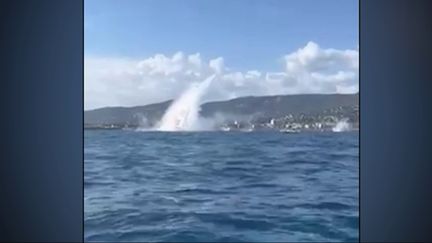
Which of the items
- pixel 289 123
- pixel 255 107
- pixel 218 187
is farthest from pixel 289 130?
pixel 218 187

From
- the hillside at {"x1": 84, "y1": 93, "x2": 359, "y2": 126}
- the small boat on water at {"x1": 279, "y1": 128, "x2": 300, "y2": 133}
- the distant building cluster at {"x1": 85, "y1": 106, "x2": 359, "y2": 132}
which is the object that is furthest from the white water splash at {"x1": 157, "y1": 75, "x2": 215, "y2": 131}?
the small boat on water at {"x1": 279, "y1": 128, "x2": 300, "y2": 133}

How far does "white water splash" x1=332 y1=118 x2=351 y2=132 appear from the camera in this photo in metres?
3.71

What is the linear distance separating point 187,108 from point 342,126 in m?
0.93

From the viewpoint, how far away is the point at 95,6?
371 centimetres

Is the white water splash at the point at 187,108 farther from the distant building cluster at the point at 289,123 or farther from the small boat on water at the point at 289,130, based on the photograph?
the small boat on water at the point at 289,130

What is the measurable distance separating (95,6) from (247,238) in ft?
5.36

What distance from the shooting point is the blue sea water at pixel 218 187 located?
3678mm

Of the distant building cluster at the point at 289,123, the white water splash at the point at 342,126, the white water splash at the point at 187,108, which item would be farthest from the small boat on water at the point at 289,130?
the white water splash at the point at 187,108

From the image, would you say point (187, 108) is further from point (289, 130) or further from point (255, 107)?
point (289, 130)

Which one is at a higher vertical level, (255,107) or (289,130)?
(255,107)

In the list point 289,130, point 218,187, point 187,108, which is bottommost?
point 218,187

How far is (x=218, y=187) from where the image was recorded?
12.2 feet

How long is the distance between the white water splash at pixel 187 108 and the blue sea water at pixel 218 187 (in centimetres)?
5
